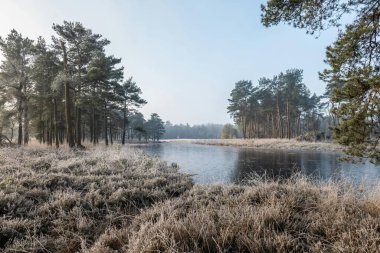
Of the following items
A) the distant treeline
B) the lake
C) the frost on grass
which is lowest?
the lake

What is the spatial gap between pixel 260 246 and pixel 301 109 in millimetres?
59423

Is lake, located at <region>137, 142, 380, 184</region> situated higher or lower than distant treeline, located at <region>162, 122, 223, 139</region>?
lower

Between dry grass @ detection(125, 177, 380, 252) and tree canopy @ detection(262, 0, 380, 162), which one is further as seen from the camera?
tree canopy @ detection(262, 0, 380, 162)

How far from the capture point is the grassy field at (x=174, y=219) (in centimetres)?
333

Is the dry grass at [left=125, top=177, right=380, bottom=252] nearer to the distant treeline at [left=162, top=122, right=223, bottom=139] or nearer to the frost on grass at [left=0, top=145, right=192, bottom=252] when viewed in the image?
the frost on grass at [left=0, top=145, right=192, bottom=252]

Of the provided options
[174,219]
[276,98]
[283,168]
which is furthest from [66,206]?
[276,98]

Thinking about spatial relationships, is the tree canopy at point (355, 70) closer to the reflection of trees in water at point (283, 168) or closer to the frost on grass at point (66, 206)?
the reflection of trees in water at point (283, 168)

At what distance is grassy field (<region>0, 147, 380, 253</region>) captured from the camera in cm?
333

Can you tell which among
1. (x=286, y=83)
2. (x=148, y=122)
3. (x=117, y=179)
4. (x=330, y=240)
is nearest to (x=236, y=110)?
(x=286, y=83)

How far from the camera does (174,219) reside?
4027mm

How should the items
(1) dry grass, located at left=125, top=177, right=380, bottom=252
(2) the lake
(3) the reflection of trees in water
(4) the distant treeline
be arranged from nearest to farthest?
(1) dry grass, located at left=125, top=177, right=380, bottom=252 → (2) the lake → (3) the reflection of trees in water → (4) the distant treeline

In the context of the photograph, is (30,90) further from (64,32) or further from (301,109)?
(301,109)

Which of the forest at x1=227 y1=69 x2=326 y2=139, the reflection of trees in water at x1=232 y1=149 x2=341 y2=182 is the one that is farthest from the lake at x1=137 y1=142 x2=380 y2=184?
the forest at x1=227 y1=69 x2=326 y2=139

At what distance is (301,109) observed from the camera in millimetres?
56844
